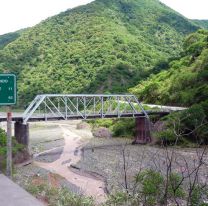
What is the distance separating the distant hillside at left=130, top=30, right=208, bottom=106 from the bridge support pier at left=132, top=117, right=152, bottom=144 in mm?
7534

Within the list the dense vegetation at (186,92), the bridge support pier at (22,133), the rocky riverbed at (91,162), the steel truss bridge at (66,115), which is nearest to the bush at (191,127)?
the dense vegetation at (186,92)

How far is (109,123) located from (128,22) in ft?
269

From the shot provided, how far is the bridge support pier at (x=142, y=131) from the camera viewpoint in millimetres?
49459

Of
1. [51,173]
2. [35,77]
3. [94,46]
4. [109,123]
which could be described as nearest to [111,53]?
[94,46]

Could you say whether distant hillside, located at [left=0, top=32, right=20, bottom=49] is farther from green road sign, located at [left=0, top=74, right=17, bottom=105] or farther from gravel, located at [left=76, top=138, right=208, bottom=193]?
green road sign, located at [left=0, top=74, right=17, bottom=105]

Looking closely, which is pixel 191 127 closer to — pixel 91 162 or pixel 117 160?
pixel 117 160

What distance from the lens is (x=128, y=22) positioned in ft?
453

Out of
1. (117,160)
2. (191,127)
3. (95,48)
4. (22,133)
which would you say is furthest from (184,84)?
(95,48)

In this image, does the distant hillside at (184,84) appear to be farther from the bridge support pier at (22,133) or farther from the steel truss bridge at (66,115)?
the bridge support pier at (22,133)

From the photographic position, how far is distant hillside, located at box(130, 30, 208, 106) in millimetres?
56125

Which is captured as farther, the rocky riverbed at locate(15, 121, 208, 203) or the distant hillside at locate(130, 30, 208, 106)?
the distant hillside at locate(130, 30, 208, 106)

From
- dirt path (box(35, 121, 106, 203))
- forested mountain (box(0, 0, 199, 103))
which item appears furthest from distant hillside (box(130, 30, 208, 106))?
dirt path (box(35, 121, 106, 203))

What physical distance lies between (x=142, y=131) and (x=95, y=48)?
61120mm

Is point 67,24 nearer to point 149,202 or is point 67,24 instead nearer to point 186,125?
point 186,125
